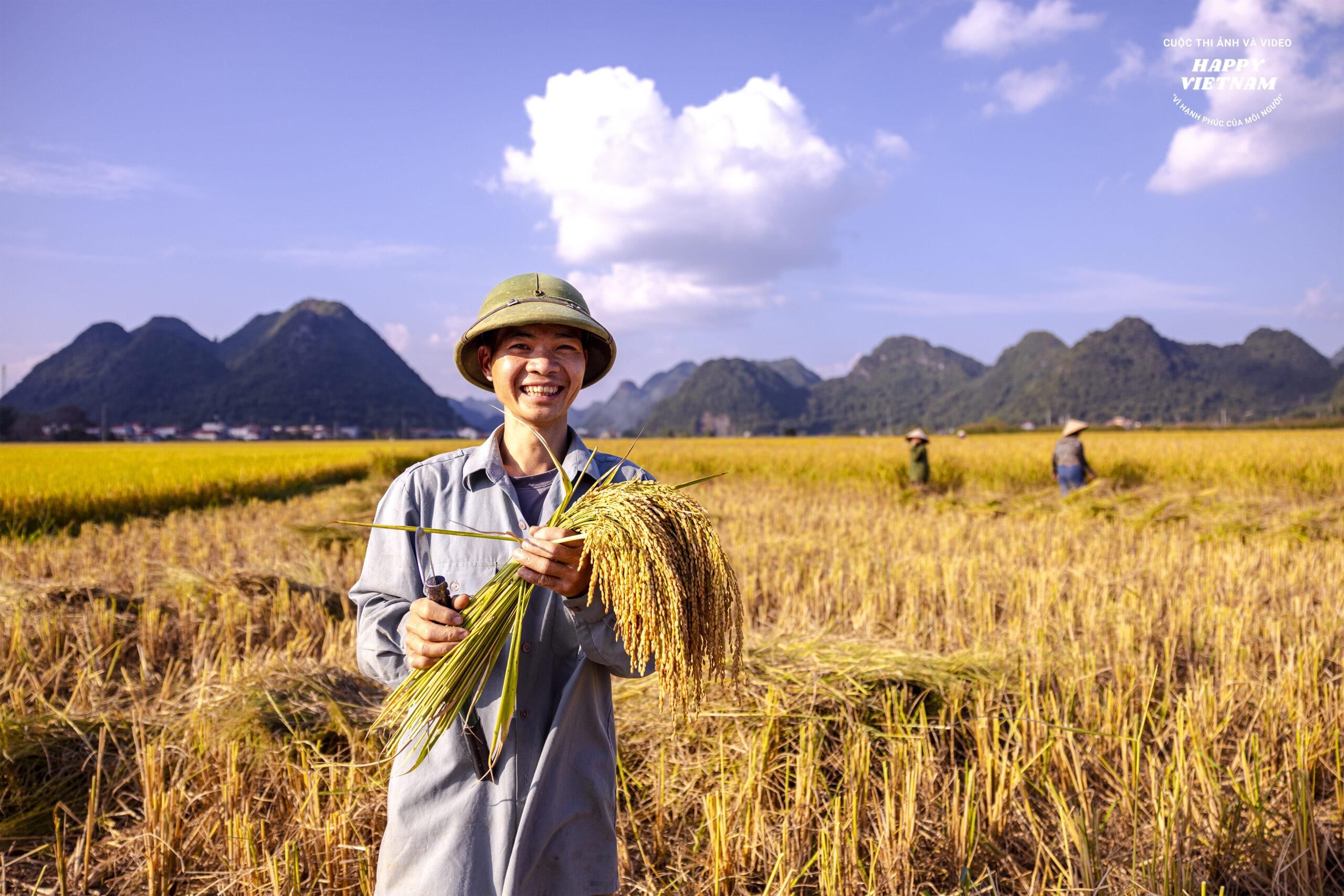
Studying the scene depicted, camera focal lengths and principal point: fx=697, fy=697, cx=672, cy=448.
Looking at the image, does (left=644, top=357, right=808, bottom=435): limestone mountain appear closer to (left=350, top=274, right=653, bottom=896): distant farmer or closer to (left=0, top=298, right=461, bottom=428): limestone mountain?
(left=0, top=298, right=461, bottom=428): limestone mountain

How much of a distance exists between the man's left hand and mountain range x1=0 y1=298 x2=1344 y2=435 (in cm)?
10620

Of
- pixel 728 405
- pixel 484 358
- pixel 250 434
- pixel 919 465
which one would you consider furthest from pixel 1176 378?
pixel 484 358

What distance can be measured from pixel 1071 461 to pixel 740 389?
177 meters

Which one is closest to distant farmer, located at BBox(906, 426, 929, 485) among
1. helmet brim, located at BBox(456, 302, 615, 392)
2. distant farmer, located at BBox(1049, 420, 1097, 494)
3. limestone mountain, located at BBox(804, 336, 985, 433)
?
distant farmer, located at BBox(1049, 420, 1097, 494)

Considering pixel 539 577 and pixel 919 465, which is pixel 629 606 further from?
pixel 919 465

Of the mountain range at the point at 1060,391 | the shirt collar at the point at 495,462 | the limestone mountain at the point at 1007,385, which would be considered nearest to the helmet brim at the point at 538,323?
the shirt collar at the point at 495,462

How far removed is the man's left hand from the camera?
141 cm

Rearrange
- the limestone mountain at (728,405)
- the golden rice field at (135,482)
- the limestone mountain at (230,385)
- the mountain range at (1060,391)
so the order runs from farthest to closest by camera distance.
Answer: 1. the limestone mountain at (728,405)
2. the limestone mountain at (230,385)
3. the mountain range at (1060,391)
4. the golden rice field at (135,482)

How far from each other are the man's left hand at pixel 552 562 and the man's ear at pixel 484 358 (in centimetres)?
62

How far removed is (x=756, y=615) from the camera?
4.98 metres

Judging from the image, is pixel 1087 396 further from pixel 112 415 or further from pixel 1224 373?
pixel 112 415

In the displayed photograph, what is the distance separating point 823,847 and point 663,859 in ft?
1.96

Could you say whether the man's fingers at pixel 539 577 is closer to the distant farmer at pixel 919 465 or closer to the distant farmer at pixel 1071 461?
the distant farmer at pixel 1071 461

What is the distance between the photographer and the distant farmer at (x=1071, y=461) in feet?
35.0
